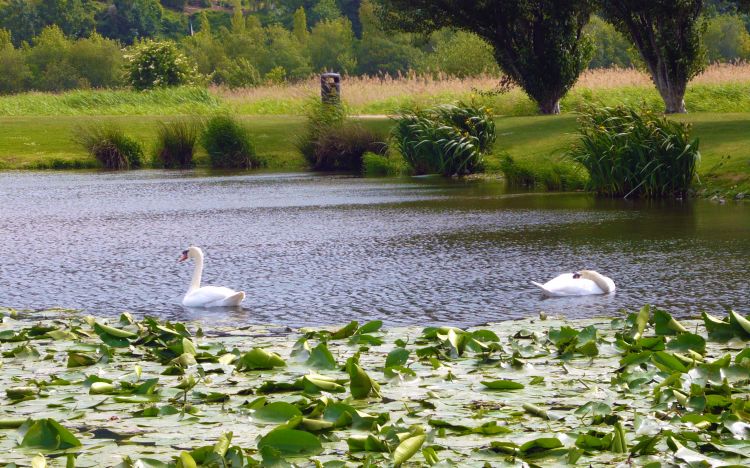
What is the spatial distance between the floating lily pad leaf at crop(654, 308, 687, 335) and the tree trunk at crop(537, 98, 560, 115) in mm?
29003

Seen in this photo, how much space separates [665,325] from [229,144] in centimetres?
2742

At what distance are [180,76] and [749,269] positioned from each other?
45.8 meters

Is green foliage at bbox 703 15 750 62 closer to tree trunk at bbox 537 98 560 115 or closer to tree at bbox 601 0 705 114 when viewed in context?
tree trunk at bbox 537 98 560 115

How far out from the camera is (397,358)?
25.4ft

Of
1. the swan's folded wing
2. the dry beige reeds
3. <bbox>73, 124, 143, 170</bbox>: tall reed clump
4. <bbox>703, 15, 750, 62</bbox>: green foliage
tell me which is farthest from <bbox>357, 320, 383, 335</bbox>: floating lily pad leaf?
<bbox>703, 15, 750, 62</bbox>: green foliage

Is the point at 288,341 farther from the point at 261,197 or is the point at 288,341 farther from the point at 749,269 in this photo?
the point at 261,197

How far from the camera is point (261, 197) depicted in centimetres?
2420

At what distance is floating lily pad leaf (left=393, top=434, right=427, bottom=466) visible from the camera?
218 inches

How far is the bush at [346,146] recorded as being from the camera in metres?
33.1

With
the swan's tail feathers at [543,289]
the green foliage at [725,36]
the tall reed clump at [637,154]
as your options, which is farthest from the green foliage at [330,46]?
the swan's tail feathers at [543,289]

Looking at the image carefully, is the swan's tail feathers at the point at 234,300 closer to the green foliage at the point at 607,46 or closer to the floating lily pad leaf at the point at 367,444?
the floating lily pad leaf at the point at 367,444

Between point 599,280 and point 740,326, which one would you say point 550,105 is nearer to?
point 599,280

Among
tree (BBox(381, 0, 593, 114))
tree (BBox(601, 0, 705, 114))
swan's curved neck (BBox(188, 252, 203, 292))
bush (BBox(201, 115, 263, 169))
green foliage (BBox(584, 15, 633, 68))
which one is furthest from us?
green foliage (BBox(584, 15, 633, 68))

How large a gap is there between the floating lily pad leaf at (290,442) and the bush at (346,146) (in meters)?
27.3
